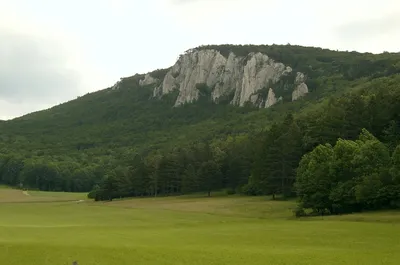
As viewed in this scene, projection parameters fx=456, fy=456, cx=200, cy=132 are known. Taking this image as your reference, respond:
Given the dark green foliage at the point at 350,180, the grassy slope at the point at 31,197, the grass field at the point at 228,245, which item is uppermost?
the dark green foliage at the point at 350,180

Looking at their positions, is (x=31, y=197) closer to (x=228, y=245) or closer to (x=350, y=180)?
(x=350, y=180)

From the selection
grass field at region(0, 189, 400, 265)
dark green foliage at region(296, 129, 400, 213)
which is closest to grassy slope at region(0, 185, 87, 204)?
→ grass field at region(0, 189, 400, 265)

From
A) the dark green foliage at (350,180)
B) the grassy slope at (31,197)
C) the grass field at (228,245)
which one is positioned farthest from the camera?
the grassy slope at (31,197)

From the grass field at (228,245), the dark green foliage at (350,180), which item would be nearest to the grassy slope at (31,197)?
the grass field at (228,245)

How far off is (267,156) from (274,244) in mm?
52907

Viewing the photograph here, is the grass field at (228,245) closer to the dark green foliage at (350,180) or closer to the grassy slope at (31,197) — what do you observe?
the dark green foliage at (350,180)

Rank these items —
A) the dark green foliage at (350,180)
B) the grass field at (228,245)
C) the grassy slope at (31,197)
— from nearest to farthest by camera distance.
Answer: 1. the grass field at (228,245)
2. the dark green foliage at (350,180)
3. the grassy slope at (31,197)

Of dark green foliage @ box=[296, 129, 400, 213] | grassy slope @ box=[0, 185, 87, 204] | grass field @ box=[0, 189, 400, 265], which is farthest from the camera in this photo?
grassy slope @ box=[0, 185, 87, 204]

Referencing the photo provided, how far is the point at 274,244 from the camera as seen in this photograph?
33.5 m

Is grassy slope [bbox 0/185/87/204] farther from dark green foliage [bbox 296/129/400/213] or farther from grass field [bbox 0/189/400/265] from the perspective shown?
dark green foliage [bbox 296/129/400/213]

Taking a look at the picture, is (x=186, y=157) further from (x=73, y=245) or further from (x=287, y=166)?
(x=73, y=245)

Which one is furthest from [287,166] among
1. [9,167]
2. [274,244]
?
[9,167]

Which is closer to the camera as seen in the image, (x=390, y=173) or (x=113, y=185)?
(x=390, y=173)

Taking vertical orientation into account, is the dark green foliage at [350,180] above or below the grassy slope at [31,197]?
above
